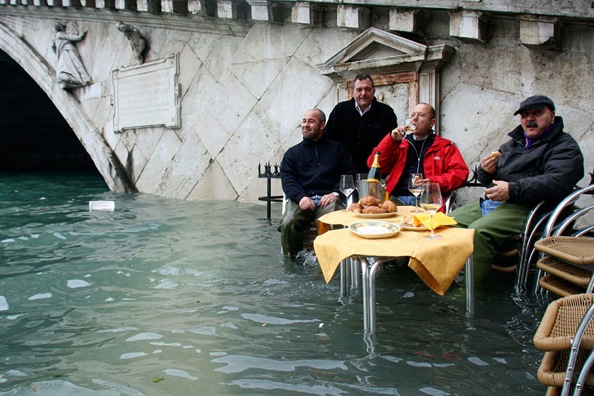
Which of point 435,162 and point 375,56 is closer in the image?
point 435,162

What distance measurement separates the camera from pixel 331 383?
2.40 metres

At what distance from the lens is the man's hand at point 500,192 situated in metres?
3.50

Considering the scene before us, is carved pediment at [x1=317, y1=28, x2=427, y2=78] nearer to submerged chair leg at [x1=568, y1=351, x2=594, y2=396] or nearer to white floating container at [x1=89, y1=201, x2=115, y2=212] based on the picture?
white floating container at [x1=89, y1=201, x2=115, y2=212]

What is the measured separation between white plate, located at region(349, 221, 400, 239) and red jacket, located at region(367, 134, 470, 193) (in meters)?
1.16

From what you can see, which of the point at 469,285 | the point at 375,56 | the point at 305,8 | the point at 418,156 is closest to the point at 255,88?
the point at 305,8

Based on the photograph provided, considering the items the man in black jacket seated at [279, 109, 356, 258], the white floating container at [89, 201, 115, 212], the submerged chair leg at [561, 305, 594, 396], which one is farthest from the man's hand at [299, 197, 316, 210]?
the white floating container at [89, 201, 115, 212]

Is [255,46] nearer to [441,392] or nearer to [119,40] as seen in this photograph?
[119,40]

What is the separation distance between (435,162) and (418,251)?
1.69 m

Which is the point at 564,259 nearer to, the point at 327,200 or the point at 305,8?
the point at 327,200

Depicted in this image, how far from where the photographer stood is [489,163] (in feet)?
12.4

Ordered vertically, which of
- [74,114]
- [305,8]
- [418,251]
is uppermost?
[305,8]

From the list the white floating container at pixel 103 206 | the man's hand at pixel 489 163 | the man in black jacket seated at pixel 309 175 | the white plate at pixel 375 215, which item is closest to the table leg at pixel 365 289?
the white plate at pixel 375 215

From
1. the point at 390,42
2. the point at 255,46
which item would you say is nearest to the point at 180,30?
the point at 255,46

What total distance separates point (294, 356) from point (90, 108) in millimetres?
9380
